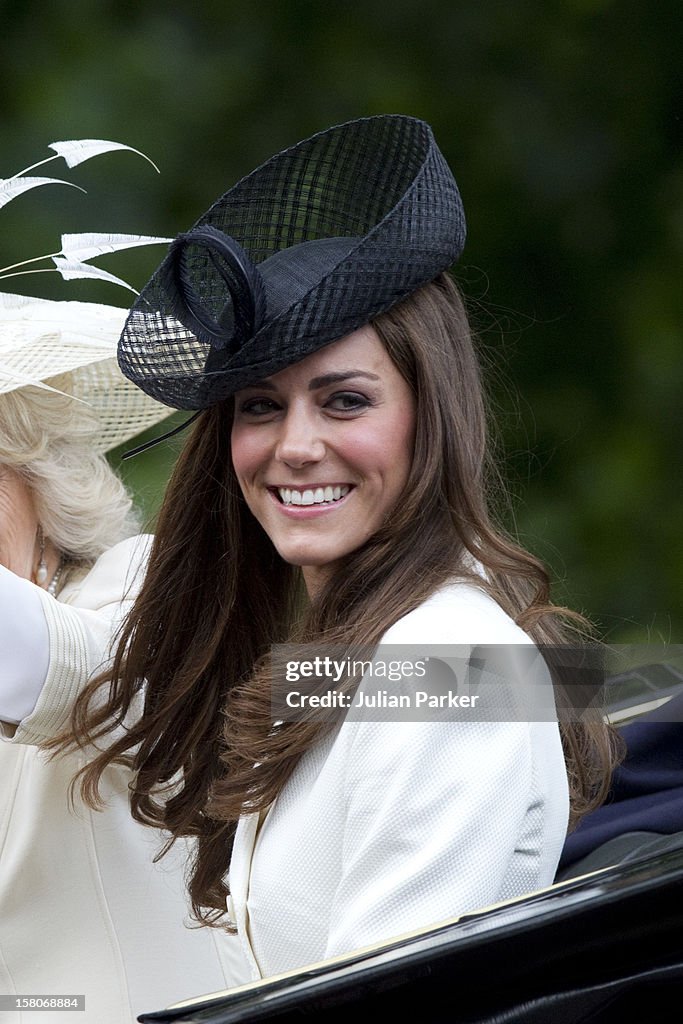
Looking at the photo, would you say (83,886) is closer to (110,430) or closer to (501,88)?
(110,430)

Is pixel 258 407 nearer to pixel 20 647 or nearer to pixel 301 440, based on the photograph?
pixel 301 440

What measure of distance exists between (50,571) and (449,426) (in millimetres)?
1042

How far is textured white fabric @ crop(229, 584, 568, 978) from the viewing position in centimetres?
151

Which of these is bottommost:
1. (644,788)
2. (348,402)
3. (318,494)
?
(644,788)

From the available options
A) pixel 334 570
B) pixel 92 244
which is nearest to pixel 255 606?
pixel 334 570

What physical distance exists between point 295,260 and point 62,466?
85 cm

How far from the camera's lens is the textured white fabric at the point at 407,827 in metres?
1.51

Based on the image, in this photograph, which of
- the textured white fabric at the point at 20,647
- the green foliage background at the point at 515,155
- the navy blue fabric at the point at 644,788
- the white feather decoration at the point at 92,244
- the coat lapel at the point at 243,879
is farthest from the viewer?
the green foliage background at the point at 515,155

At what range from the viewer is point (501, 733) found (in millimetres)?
1563

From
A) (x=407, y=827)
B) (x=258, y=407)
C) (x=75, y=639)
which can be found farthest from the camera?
(x=75, y=639)

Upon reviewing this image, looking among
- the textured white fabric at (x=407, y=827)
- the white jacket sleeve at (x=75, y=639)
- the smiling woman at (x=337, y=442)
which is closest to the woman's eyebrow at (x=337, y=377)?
the smiling woman at (x=337, y=442)

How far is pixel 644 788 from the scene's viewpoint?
201 cm

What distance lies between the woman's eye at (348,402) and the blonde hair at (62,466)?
88 cm

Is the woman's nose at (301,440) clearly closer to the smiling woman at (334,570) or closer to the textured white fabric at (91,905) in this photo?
the smiling woman at (334,570)
